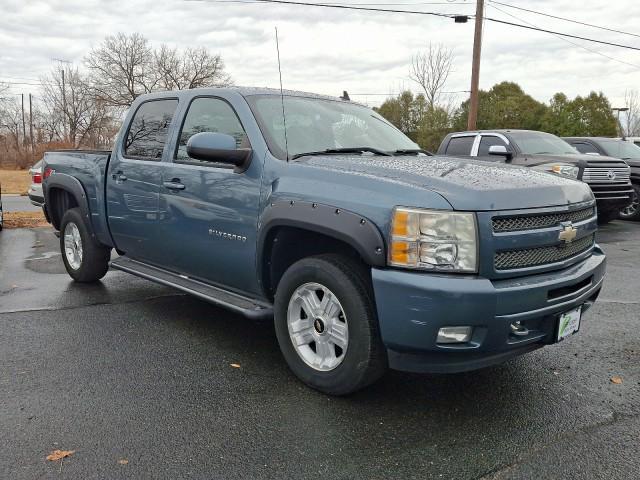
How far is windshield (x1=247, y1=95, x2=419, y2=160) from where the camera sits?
3.95 m

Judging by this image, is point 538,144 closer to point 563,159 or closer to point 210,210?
point 563,159

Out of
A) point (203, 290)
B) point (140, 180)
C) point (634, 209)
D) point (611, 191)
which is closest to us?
point (203, 290)

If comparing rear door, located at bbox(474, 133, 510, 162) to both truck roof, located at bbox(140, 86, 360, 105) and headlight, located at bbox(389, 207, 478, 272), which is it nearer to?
truck roof, located at bbox(140, 86, 360, 105)

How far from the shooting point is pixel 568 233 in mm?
3258

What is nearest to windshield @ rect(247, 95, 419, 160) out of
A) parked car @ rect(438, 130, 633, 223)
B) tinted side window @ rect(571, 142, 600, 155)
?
parked car @ rect(438, 130, 633, 223)

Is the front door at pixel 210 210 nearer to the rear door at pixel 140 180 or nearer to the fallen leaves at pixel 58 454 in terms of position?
the rear door at pixel 140 180

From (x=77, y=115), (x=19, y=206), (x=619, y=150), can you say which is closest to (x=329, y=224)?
(x=619, y=150)

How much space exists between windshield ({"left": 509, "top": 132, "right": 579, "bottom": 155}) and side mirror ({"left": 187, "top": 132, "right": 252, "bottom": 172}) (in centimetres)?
822

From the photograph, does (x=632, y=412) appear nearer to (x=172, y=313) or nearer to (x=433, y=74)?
(x=172, y=313)

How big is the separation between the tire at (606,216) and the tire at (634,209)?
1.36ft

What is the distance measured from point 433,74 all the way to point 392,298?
122 ft

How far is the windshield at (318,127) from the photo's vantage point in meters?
3.95

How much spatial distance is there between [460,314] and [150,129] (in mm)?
3438

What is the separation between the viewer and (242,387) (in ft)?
11.8
